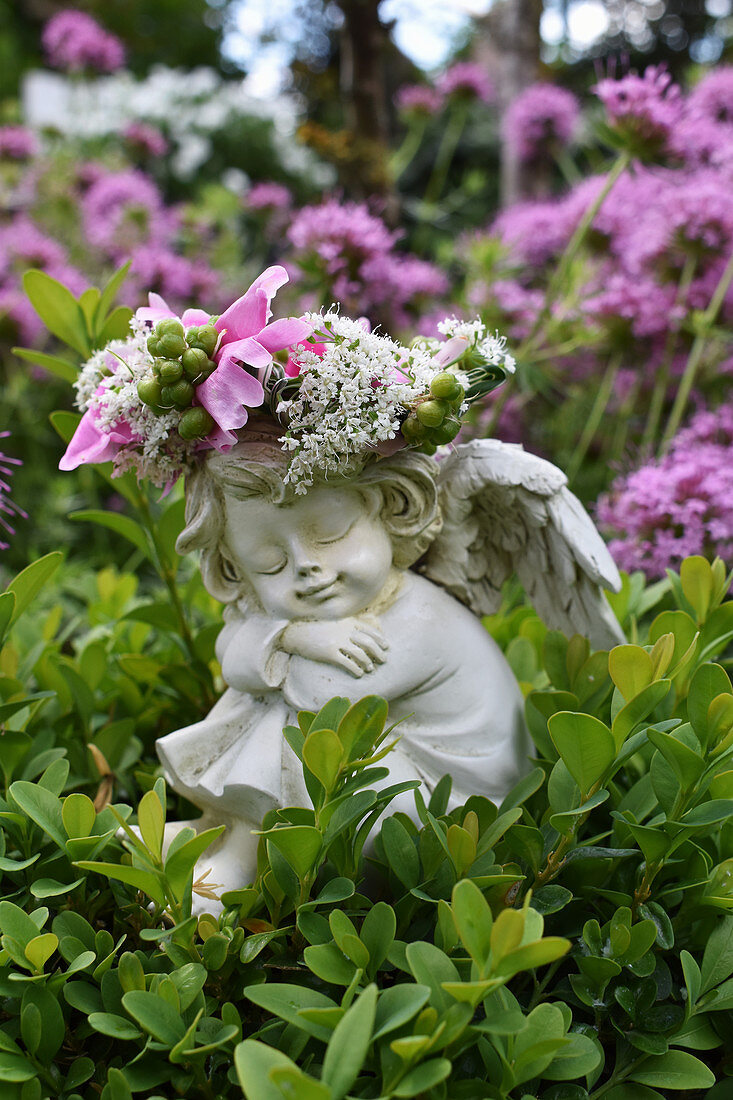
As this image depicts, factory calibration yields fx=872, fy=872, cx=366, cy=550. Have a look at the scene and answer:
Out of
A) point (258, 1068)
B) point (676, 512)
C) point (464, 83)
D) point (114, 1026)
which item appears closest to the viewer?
point (258, 1068)

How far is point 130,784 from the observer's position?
1104 millimetres

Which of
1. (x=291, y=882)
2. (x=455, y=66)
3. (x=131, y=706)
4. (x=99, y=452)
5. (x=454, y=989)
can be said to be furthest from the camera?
(x=455, y=66)

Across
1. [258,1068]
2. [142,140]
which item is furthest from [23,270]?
[258,1068]

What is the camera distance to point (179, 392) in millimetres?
801

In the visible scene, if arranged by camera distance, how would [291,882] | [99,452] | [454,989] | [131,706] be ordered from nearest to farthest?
[454,989]
[291,882]
[99,452]
[131,706]

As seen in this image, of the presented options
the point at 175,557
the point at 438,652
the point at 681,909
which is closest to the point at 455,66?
the point at 175,557

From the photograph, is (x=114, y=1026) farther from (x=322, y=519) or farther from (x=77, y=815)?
(x=322, y=519)

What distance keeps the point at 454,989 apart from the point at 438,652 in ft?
1.32

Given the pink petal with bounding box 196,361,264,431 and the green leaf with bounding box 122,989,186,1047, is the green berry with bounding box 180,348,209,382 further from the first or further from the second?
the green leaf with bounding box 122,989,186,1047

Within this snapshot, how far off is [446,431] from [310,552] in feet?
0.61

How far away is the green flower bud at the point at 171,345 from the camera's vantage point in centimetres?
79

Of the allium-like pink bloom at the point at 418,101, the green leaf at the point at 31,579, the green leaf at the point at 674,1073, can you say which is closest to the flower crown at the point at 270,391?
the green leaf at the point at 31,579

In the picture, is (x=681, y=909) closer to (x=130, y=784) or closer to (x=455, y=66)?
(x=130, y=784)

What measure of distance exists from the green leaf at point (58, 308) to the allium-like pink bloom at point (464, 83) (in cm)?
258
